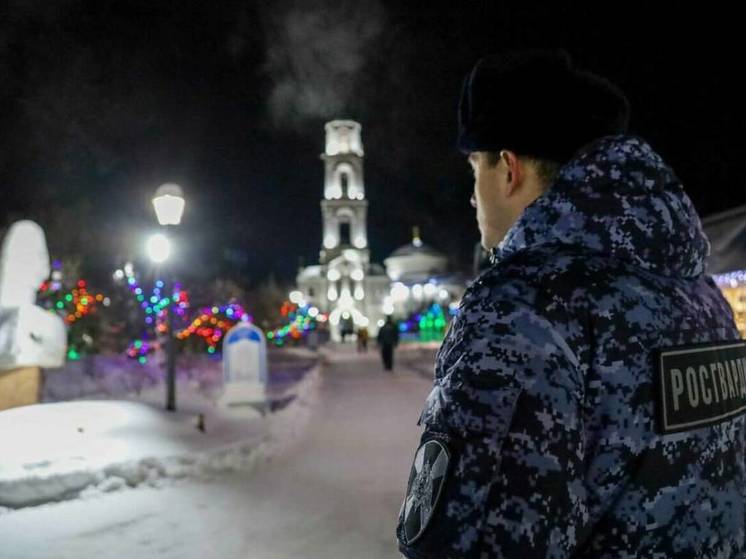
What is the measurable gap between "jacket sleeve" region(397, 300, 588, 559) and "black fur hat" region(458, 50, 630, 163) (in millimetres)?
461

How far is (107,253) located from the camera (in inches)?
1341

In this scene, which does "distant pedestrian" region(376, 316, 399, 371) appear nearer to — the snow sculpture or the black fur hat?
the snow sculpture

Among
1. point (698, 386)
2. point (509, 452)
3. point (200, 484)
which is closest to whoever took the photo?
point (509, 452)

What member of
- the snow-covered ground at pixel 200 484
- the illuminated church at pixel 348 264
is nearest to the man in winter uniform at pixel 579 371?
the snow-covered ground at pixel 200 484

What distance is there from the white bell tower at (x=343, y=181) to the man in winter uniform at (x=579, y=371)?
72.0m

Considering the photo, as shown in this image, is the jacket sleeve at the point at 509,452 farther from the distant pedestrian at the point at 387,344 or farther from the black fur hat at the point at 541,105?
the distant pedestrian at the point at 387,344

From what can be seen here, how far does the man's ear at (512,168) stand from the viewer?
1504 millimetres

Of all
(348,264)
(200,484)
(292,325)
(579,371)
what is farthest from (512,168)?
(348,264)

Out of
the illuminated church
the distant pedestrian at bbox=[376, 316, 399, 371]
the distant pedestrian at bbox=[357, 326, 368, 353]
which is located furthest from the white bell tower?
the distant pedestrian at bbox=[376, 316, 399, 371]

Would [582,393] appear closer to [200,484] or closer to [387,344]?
[200,484]

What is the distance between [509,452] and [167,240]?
33.5ft

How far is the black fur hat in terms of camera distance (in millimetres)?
1468

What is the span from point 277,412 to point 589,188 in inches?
433

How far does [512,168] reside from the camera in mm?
1519
